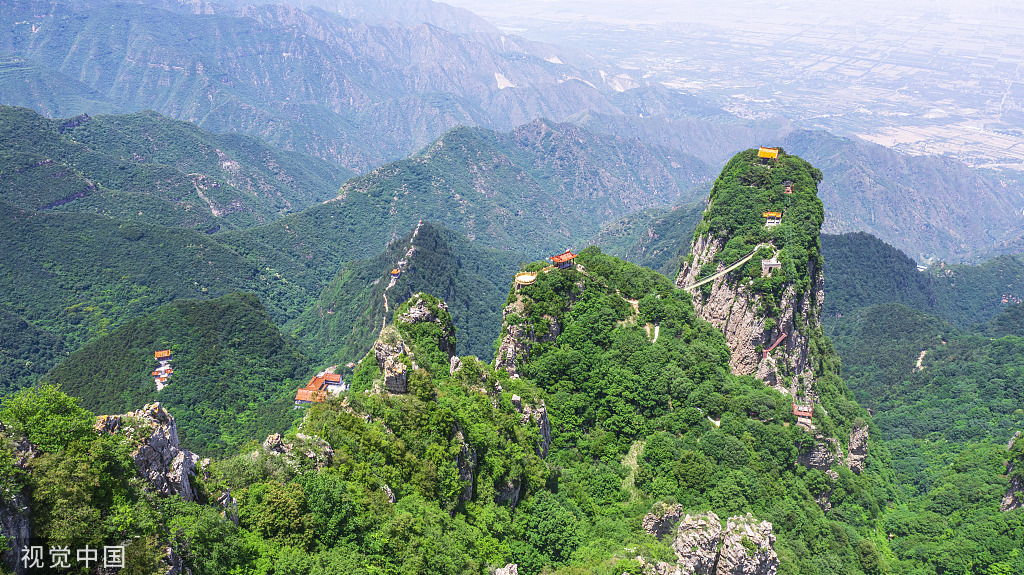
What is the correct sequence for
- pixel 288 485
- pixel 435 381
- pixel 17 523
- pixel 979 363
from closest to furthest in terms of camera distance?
pixel 17 523
pixel 288 485
pixel 435 381
pixel 979 363

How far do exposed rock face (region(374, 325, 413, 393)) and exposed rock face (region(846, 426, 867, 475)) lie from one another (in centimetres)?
6875

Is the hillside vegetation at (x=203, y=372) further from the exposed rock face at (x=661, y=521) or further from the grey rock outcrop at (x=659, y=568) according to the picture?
the grey rock outcrop at (x=659, y=568)

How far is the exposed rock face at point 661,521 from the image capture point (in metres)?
55.8

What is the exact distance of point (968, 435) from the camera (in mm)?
108750

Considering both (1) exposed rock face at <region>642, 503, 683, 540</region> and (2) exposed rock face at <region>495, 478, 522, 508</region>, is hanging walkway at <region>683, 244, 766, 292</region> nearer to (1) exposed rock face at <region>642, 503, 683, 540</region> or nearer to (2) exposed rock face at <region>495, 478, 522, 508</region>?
(1) exposed rock face at <region>642, 503, 683, 540</region>

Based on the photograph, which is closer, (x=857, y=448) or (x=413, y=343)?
(x=413, y=343)

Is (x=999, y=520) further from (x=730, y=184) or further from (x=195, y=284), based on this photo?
(x=195, y=284)

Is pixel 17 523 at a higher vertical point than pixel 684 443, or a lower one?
higher

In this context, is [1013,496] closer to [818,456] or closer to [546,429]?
[818,456]

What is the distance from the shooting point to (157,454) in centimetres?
3309

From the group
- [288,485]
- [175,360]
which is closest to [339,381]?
[175,360]

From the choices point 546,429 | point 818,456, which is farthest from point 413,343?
point 818,456

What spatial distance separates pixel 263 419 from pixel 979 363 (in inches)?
5793

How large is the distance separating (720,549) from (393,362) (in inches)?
1294
